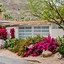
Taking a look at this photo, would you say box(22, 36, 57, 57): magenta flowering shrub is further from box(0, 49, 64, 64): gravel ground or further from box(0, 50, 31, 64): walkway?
box(0, 50, 31, 64): walkway

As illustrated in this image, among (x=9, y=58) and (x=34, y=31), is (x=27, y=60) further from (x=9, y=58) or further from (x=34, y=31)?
(x=34, y=31)

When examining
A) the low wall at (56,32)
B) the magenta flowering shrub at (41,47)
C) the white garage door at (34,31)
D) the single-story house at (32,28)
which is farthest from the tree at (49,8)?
the white garage door at (34,31)

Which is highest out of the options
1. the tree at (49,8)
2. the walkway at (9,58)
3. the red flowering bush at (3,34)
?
the tree at (49,8)

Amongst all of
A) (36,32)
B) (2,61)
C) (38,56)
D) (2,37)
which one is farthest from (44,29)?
(2,61)

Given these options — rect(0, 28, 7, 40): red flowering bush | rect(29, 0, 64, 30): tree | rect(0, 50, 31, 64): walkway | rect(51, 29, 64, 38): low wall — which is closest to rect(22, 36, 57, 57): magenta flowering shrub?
rect(0, 50, 31, 64): walkway

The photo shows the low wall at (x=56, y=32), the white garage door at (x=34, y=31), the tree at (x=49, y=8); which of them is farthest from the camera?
the white garage door at (x=34, y=31)

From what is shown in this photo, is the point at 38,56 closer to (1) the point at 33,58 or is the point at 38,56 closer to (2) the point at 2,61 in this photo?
(1) the point at 33,58

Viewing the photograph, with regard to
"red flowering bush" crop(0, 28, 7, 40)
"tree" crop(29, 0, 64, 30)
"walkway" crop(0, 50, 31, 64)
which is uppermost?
"tree" crop(29, 0, 64, 30)

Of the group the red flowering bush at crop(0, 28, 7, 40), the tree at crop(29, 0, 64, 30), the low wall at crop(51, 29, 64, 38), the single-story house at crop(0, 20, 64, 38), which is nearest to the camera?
the tree at crop(29, 0, 64, 30)

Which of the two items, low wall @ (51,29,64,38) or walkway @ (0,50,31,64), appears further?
low wall @ (51,29,64,38)

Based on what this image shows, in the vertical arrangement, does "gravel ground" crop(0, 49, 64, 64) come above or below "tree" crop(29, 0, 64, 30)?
below

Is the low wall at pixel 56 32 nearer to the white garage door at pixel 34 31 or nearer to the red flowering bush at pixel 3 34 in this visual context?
the white garage door at pixel 34 31

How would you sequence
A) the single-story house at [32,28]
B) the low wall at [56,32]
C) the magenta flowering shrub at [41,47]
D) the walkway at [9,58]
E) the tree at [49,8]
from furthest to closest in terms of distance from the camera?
the single-story house at [32,28] → the low wall at [56,32] → the magenta flowering shrub at [41,47] → the walkway at [9,58] → the tree at [49,8]

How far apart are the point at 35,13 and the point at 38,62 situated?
297 centimetres
